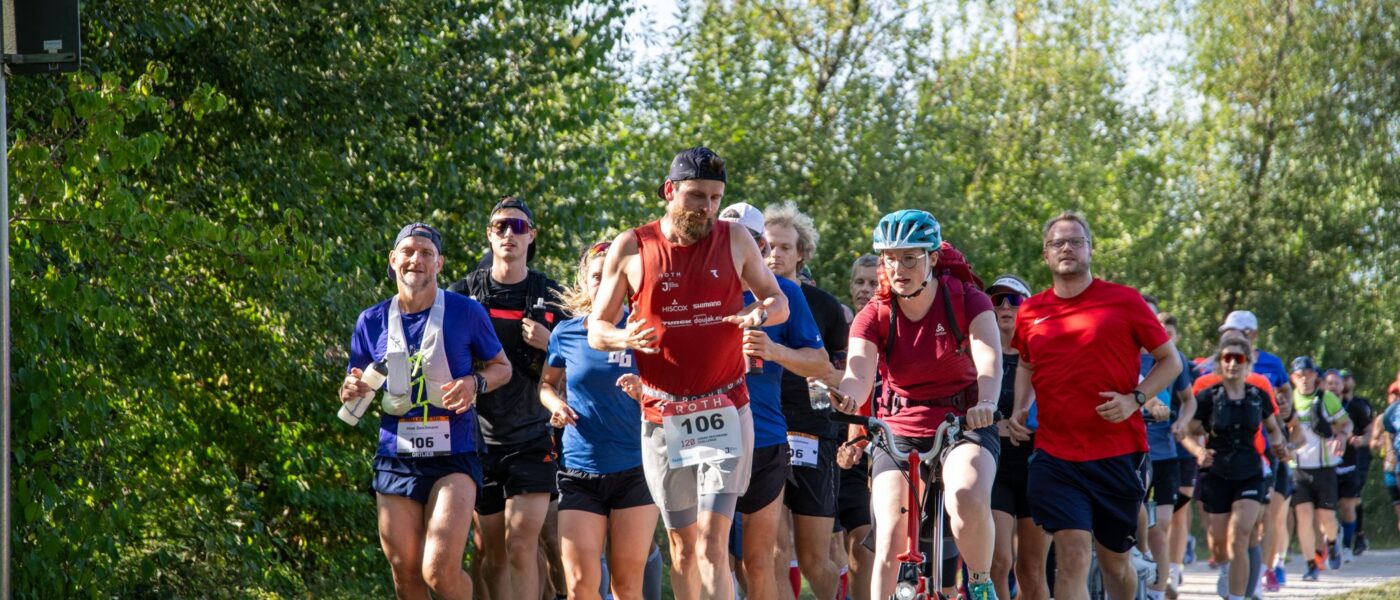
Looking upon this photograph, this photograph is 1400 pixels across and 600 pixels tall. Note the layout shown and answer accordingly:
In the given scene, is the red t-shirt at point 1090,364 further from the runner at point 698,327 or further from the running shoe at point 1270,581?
the running shoe at point 1270,581

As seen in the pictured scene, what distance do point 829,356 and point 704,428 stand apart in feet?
7.78

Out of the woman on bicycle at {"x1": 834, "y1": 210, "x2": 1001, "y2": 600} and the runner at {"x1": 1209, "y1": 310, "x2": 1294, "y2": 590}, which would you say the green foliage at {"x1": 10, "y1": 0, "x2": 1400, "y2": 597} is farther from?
the runner at {"x1": 1209, "y1": 310, "x2": 1294, "y2": 590}

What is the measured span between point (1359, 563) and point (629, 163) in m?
9.49

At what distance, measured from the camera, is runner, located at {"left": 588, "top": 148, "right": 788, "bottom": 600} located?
7188mm

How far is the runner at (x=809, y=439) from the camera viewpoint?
376 inches

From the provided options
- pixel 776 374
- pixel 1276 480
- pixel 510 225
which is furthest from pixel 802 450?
pixel 1276 480

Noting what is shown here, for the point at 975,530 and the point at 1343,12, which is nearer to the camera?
the point at 975,530

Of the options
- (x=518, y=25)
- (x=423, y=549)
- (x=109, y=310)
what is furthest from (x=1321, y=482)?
(x=109, y=310)

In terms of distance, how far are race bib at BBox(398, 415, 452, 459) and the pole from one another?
5.85 ft

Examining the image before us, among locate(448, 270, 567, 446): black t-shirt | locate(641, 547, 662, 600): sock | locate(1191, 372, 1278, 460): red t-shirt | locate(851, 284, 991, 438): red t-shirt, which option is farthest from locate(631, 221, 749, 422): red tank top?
locate(1191, 372, 1278, 460): red t-shirt

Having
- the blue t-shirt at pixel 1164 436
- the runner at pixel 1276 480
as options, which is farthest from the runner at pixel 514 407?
the runner at pixel 1276 480

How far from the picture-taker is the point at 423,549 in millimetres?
8680

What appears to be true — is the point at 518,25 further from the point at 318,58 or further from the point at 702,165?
the point at 702,165

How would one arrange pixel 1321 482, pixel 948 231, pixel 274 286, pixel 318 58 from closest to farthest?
pixel 274 286, pixel 318 58, pixel 1321 482, pixel 948 231
